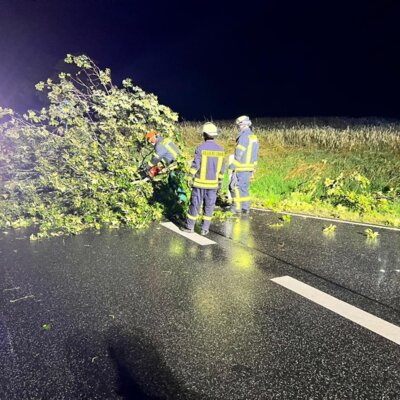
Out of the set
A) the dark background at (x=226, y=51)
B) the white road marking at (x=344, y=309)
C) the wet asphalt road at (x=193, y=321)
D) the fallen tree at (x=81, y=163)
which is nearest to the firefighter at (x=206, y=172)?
the wet asphalt road at (x=193, y=321)

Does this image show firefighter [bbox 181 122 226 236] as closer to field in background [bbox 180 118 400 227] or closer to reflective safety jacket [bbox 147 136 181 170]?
reflective safety jacket [bbox 147 136 181 170]

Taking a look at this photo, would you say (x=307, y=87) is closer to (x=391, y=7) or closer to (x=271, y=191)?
(x=391, y=7)

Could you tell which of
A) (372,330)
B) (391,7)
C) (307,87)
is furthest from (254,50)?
(372,330)

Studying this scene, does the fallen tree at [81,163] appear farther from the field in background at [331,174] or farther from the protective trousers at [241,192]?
the field in background at [331,174]

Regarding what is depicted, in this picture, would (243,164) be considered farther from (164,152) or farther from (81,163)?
(81,163)

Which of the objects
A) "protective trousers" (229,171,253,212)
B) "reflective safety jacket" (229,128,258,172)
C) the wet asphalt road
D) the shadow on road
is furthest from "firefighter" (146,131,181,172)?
the shadow on road

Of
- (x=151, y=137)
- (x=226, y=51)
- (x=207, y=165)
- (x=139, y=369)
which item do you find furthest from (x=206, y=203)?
(x=226, y=51)

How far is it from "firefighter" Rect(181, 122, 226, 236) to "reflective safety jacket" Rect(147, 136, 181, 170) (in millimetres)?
1384

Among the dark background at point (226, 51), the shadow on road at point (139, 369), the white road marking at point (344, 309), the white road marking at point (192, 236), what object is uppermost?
the dark background at point (226, 51)

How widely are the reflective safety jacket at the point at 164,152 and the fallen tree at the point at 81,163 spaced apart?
420 millimetres

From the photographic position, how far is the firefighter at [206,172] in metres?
6.16

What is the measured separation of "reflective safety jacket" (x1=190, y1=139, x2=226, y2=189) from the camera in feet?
20.2

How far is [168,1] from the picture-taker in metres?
46.6

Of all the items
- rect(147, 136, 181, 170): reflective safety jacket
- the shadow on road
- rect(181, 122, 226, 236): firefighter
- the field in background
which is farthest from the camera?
the field in background
